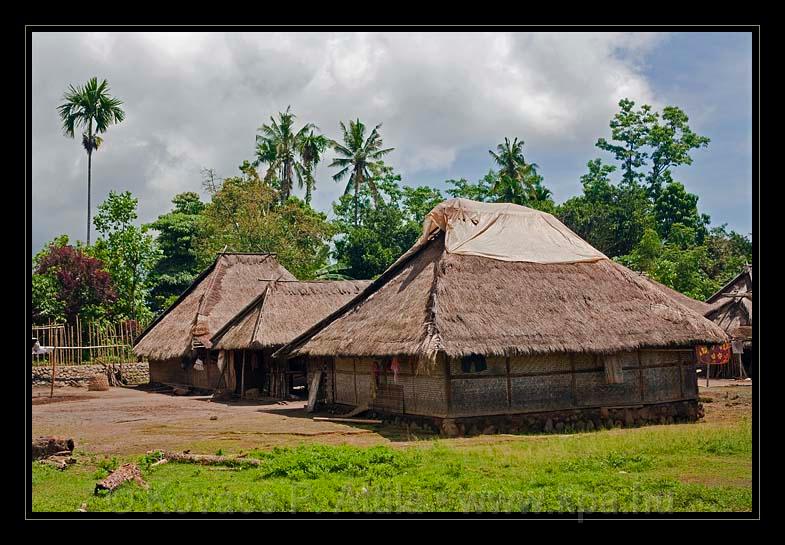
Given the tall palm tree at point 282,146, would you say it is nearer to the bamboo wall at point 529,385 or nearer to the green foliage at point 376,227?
the green foliage at point 376,227

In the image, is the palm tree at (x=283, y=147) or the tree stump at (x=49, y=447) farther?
the palm tree at (x=283, y=147)

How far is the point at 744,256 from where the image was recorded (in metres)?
46.9

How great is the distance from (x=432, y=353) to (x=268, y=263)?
18.9 metres

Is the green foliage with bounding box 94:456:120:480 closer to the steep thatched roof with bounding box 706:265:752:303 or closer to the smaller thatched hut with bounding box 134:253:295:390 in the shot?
the smaller thatched hut with bounding box 134:253:295:390

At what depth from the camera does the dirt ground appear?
16188 millimetres

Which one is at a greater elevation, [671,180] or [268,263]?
[671,180]

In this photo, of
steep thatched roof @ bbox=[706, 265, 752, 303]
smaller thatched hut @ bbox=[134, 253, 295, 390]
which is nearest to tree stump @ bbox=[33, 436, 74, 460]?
smaller thatched hut @ bbox=[134, 253, 295, 390]

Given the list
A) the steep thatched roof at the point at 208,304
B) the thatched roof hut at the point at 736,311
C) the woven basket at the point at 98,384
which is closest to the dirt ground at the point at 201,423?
the steep thatched roof at the point at 208,304

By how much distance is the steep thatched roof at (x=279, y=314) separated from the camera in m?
25.8

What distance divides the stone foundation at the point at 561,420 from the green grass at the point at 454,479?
1.62m

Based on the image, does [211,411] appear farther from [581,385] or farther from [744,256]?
[744,256]
